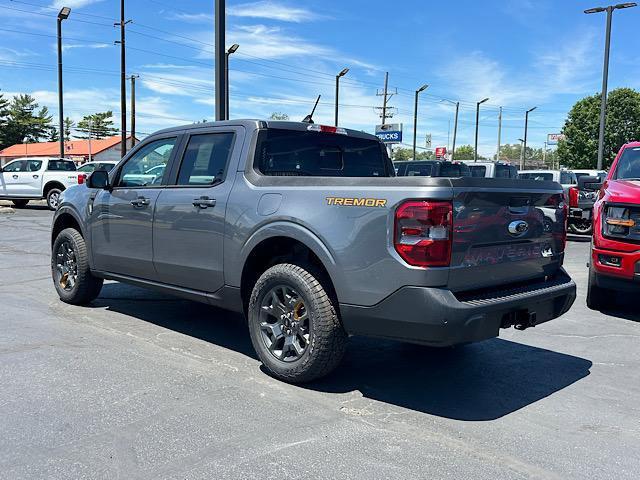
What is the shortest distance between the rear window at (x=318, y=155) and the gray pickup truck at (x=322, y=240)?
0.01 m

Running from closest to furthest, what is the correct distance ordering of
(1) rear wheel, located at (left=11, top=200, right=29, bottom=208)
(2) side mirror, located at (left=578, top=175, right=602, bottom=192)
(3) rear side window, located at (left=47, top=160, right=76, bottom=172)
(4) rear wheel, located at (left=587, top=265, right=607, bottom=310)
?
(4) rear wheel, located at (left=587, top=265, right=607, bottom=310), (2) side mirror, located at (left=578, top=175, right=602, bottom=192), (3) rear side window, located at (left=47, top=160, right=76, bottom=172), (1) rear wheel, located at (left=11, top=200, right=29, bottom=208)

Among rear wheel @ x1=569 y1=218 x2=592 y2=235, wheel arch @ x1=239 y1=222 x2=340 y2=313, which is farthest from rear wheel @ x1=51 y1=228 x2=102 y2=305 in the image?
rear wheel @ x1=569 y1=218 x2=592 y2=235

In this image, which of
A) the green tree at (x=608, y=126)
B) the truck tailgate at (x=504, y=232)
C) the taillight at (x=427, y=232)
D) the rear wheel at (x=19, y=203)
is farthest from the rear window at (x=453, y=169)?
the green tree at (x=608, y=126)

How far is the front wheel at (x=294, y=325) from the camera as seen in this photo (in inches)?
155

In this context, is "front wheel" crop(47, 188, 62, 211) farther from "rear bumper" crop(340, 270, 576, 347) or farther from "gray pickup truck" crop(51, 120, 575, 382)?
"rear bumper" crop(340, 270, 576, 347)

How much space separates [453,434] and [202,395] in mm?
1669

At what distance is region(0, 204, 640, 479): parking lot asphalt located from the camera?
3088 millimetres

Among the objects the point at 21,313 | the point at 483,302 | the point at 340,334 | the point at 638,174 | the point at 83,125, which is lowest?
the point at 21,313

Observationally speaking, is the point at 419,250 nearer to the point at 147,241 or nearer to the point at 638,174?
the point at 147,241

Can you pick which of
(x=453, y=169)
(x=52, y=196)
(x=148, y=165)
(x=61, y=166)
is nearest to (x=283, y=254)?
(x=148, y=165)

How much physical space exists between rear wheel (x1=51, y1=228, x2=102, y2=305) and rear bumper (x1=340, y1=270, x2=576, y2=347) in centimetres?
363

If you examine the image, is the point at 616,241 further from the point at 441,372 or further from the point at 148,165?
the point at 148,165

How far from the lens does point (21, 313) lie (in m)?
6.13

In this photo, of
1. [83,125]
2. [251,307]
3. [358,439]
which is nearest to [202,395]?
[251,307]
